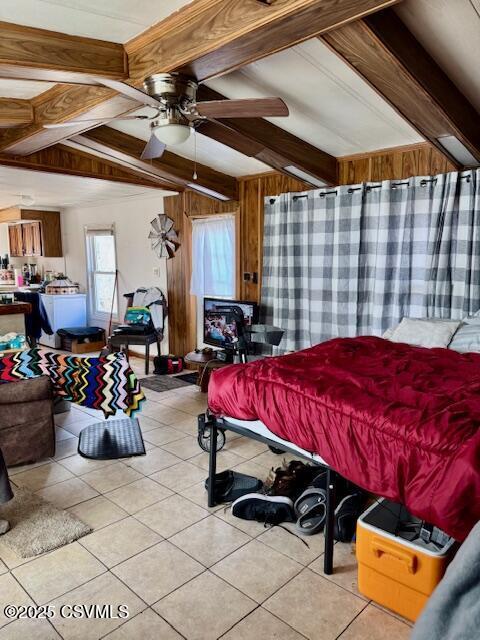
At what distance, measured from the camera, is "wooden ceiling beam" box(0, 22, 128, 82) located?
216cm

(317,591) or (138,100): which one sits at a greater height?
(138,100)

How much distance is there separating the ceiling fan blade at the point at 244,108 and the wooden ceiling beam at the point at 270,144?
69cm

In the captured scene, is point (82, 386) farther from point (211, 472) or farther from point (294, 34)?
point (294, 34)

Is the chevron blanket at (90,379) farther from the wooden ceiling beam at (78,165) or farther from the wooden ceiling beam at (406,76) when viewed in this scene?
the wooden ceiling beam at (406,76)

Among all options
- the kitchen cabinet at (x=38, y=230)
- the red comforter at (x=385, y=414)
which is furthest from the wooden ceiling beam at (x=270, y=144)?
the kitchen cabinet at (x=38, y=230)

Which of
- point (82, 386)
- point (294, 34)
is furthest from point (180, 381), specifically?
point (294, 34)

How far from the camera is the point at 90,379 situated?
327 centimetres

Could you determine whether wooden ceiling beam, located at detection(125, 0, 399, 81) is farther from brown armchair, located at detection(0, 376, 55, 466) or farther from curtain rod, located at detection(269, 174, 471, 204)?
brown armchair, located at detection(0, 376, 55, 466)

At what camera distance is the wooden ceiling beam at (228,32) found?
5.88 ft

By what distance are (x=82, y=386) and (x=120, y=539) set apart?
1.24 m

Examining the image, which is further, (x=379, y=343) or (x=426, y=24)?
(x=379, y=343)

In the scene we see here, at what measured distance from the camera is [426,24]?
212cm

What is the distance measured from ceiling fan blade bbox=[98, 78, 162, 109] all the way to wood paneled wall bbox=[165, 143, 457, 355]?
1966 mm

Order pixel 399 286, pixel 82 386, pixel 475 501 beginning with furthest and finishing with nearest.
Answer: pixel 399 286, pixel 82 386, pixel 475 501
